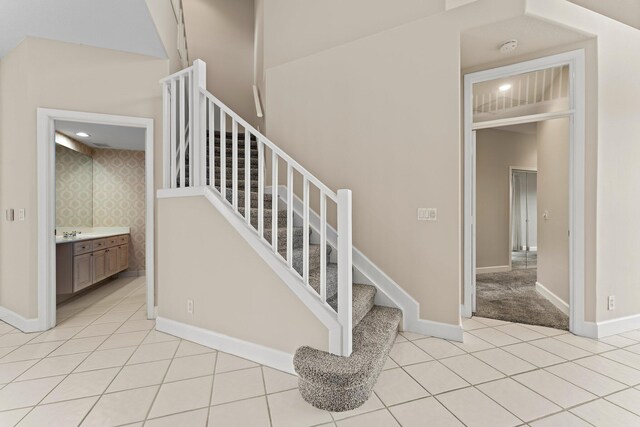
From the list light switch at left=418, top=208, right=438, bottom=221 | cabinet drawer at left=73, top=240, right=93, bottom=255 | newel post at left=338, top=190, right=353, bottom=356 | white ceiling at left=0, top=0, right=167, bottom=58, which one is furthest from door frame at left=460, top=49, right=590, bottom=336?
cabinet drawer at left=73, top=240, right=93, bottom=255

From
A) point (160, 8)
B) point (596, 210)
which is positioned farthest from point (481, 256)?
point (160, 8)

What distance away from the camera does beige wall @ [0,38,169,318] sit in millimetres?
3039

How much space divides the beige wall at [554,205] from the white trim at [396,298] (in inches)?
66.0

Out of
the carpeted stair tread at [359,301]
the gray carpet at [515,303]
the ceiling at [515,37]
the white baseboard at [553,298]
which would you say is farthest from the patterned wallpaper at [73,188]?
the white baseboard at [553,298]

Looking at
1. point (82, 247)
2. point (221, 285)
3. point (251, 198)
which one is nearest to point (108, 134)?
point (82, 247)

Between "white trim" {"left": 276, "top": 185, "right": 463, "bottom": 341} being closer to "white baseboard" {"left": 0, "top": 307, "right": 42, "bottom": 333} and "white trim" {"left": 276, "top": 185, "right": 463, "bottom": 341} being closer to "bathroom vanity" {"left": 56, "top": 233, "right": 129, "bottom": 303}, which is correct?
"white baseboard" {"left": 0, "top": 307, "right": 42, "bottom": 333}

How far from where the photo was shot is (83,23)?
9.23ft

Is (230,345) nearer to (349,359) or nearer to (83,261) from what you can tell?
(349,359)

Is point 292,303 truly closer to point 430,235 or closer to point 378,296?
point 378,296

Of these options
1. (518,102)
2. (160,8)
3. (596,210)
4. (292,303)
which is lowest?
(292,303)

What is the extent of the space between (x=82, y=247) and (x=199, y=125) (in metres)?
2.88

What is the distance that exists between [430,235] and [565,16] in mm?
2239

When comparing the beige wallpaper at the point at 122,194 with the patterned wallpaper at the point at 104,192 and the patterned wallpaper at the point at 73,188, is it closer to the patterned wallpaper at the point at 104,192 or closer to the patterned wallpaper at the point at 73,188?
the patterned wallpaper at the point at 104,192

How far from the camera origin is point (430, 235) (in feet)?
9.32
